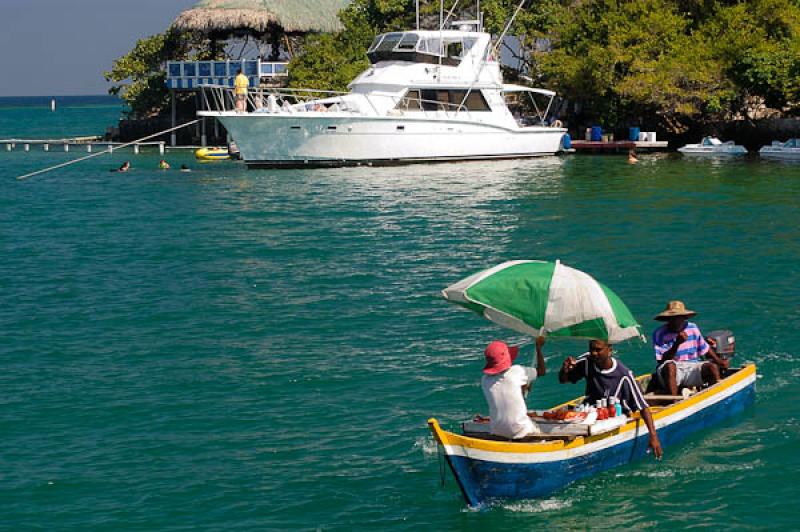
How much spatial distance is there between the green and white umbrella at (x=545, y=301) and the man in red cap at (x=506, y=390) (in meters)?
0.68

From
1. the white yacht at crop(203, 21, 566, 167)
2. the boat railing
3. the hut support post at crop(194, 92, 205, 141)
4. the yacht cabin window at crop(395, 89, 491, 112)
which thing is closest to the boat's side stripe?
the white yacht at crop(203, 21, 566, 167)

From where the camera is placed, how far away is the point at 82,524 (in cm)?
1234

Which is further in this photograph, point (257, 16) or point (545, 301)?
point (257, 16)

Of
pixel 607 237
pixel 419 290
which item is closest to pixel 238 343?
pixel 419 290

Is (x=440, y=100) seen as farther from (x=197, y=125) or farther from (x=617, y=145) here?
(x=197, y=125)

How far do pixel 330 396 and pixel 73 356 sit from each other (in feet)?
A: 15.6

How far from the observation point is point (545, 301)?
12.5m

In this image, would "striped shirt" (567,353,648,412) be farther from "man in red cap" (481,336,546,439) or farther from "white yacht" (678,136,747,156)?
"white yacht" (678,136,747,156)

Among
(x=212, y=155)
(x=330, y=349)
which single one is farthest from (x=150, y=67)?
(x=330, y=349)

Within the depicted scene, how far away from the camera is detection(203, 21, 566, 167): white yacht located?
46.1m

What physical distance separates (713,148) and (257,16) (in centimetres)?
2644

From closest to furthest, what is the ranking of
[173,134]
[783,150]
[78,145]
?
[783,150]
[173,134]
[78,145]

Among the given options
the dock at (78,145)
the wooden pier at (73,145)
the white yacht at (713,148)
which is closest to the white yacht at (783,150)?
the white yacht at (713,148)

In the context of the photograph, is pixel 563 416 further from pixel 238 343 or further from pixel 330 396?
pixel 238 343
